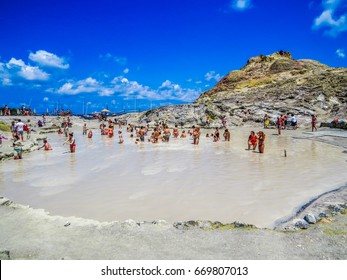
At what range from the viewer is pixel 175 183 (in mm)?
10078

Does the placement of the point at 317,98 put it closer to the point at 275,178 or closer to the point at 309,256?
the point at 275,178

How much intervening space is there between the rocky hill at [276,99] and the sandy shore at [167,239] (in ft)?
90.7

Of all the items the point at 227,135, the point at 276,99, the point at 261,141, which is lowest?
the point at 261,141

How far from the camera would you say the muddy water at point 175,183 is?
7531 millimetres

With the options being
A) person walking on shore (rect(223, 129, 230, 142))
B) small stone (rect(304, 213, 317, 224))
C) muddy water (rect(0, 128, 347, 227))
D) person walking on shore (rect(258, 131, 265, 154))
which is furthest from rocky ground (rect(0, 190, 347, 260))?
person walking on shore (rect(223, 129, 230, 142))

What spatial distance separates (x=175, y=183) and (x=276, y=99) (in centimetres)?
2914

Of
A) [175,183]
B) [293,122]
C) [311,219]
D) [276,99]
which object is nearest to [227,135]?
[293,122]

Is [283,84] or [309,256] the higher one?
[283,84]

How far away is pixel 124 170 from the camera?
40.6ft

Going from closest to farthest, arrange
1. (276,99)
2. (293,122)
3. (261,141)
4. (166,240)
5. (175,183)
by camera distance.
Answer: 1. (166,240)
2. (175,183)
3. (261,141)
4. (293,122)
5. (276,99)

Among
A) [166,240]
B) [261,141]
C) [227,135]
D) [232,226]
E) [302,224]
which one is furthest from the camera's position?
[227,135]

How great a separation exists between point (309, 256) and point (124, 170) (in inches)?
341

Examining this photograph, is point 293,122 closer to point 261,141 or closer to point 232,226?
point 261,141

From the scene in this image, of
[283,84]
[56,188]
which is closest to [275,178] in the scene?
[56,188]
